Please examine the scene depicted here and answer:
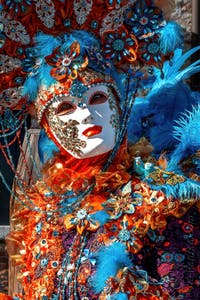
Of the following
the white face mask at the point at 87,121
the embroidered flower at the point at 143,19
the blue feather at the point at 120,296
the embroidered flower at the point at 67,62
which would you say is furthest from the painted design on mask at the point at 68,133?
the blue feather at the point at 120,296

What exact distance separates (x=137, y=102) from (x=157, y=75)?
12cm

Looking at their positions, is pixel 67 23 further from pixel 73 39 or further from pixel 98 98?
pixel 98 98

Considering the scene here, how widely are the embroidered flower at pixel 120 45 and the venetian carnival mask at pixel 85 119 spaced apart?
0.41ft

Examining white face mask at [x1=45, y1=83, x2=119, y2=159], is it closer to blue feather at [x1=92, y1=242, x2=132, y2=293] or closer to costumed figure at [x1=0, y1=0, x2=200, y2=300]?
costumed figure at [x1=0, y1=0, x2=200, y2=300]

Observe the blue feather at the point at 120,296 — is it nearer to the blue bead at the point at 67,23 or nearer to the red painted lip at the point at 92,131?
the red painted lip at the point at 92,131

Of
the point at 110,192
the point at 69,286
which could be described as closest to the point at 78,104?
the point at 110,192

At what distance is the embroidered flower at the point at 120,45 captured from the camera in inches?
113

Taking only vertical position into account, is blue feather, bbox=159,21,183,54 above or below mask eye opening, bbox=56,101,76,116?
above

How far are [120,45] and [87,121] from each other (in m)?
0.30

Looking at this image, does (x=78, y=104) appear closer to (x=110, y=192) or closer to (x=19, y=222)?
(x=110, y=192)

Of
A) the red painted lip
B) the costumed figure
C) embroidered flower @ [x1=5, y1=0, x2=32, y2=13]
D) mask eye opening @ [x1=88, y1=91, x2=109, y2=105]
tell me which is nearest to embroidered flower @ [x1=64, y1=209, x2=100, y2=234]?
the costumed figure

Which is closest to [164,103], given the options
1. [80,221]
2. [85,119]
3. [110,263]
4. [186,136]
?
[186,136]

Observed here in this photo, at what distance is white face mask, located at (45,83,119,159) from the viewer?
276 centimetres

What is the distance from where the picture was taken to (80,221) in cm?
277
